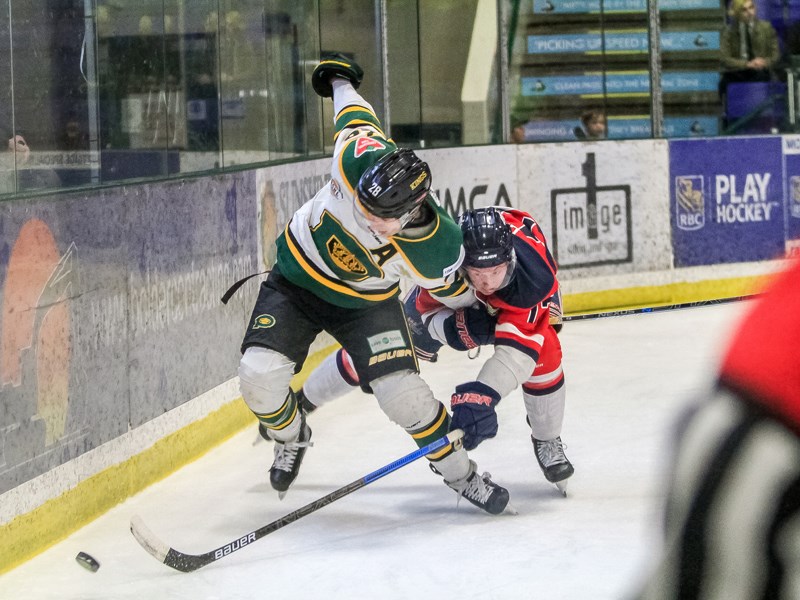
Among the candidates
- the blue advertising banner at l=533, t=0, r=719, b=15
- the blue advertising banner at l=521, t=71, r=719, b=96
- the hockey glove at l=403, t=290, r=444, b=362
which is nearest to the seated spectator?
the blue advertising banner at l=521, t=71, r=719, b=96

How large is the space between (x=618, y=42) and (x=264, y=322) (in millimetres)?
4871

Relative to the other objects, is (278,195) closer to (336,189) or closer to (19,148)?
(336,189)

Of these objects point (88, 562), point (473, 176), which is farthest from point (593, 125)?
point (88, 562)

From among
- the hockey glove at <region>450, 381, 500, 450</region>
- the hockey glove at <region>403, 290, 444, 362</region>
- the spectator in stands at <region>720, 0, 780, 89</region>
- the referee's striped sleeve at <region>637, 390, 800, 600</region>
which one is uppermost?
the spectator in stands at <region>720, 0, 780, 89</region>

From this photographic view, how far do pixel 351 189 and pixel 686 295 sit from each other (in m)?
4.40

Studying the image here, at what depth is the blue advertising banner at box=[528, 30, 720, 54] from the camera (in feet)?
24.7

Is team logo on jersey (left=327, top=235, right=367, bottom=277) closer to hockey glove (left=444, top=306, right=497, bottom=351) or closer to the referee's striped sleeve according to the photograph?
hockey glove (left=444, top=306, right=497, bottom=351)

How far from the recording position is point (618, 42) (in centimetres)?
766

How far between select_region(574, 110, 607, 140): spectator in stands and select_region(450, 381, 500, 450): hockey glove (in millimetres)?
4335

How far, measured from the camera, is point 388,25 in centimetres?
693

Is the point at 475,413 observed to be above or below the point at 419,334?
below

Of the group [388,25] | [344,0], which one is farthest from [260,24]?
[388,25]

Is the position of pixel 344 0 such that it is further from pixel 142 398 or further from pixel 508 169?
pixel 142 398

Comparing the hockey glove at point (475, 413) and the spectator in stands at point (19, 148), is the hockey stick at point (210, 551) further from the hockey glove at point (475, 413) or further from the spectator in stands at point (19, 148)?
the spectator in stands at point (19, 148)
